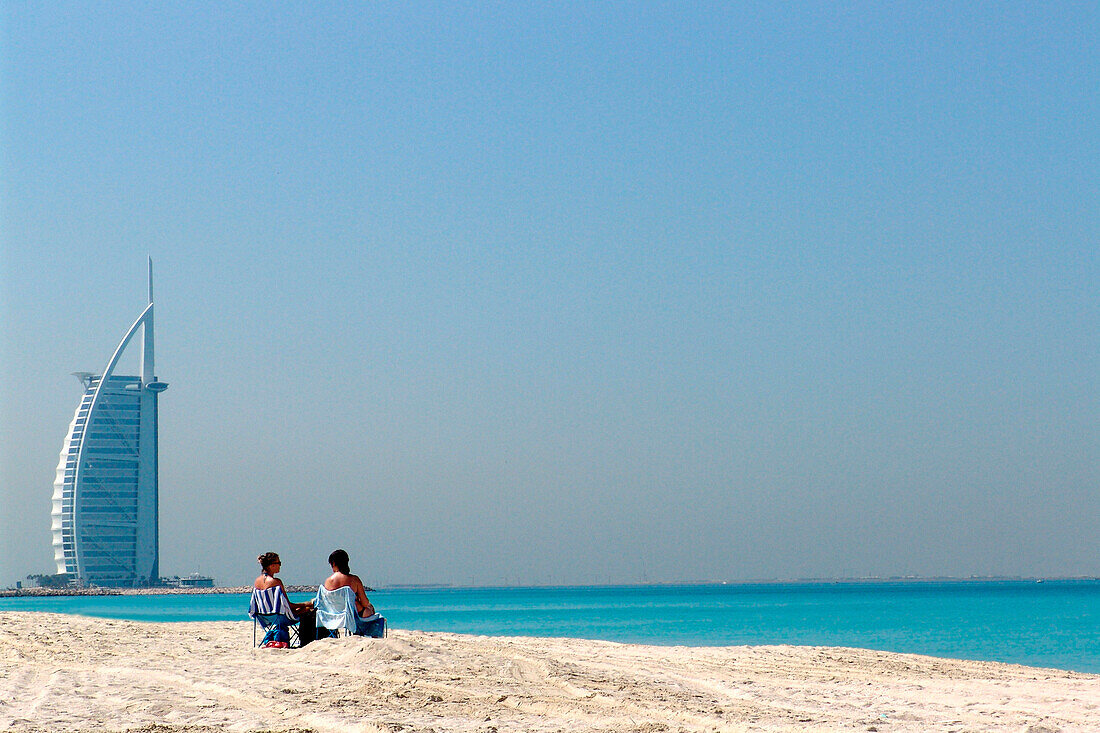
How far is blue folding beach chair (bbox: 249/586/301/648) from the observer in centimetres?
1124

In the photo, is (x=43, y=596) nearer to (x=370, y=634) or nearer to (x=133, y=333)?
(x=133, y=333)

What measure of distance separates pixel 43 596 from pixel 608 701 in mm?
124278

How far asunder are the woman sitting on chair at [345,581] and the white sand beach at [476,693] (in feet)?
2.37

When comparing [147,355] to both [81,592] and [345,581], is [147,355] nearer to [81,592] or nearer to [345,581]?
[81,592]

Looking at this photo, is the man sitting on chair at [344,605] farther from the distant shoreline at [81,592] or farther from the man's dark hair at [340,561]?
the distant shoreline at [81,592]

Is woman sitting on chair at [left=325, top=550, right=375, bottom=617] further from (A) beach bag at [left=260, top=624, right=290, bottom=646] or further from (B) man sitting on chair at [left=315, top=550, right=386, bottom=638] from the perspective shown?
(A) beach bag at [left=260, top=624, right=290, bottom=646]

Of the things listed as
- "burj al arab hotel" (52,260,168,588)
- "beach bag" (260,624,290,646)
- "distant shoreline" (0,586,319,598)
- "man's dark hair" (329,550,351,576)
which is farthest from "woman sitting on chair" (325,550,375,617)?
"burj al arab hotel" (52,260,168,588)

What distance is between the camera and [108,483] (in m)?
127

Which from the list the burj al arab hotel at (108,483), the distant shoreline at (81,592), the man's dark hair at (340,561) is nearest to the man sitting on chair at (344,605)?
the man's dark hair at (340,561)

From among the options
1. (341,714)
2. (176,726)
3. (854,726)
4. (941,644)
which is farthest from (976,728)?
(941,644)

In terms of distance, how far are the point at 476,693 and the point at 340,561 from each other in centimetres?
301

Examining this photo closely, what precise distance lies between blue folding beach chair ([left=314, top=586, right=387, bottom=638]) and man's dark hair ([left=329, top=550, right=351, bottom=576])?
185mm

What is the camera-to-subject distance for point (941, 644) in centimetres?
2806

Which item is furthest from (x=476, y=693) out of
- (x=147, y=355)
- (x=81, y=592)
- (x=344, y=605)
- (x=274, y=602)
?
(x=147, y=355)
